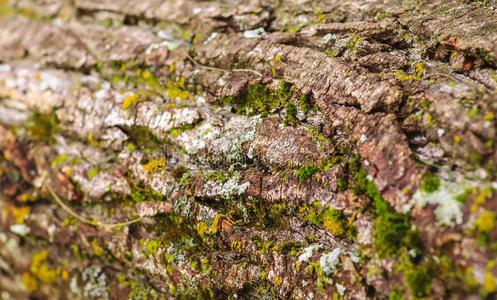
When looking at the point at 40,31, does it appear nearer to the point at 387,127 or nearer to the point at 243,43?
the point at 243,43

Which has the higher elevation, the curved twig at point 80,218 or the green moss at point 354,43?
the green moss at point 354,43

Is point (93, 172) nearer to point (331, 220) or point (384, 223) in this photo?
point (331, 220)

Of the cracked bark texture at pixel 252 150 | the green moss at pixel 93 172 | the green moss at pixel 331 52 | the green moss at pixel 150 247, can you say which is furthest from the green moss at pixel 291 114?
the green moss at pixel 93 172

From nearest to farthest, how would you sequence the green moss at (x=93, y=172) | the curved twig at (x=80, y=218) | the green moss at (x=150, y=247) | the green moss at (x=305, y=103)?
the green moss at (x=305, y=103), the green moss at (x=150, y=247), the curved twig at (x=80, y=218), the green moss at (x=93, y=172)

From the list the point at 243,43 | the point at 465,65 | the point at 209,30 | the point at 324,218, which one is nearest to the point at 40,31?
the point at 209,30

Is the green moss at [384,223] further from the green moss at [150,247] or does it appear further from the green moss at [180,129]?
the green moss at [150,247]

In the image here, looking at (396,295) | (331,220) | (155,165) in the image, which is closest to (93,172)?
(155,165)
